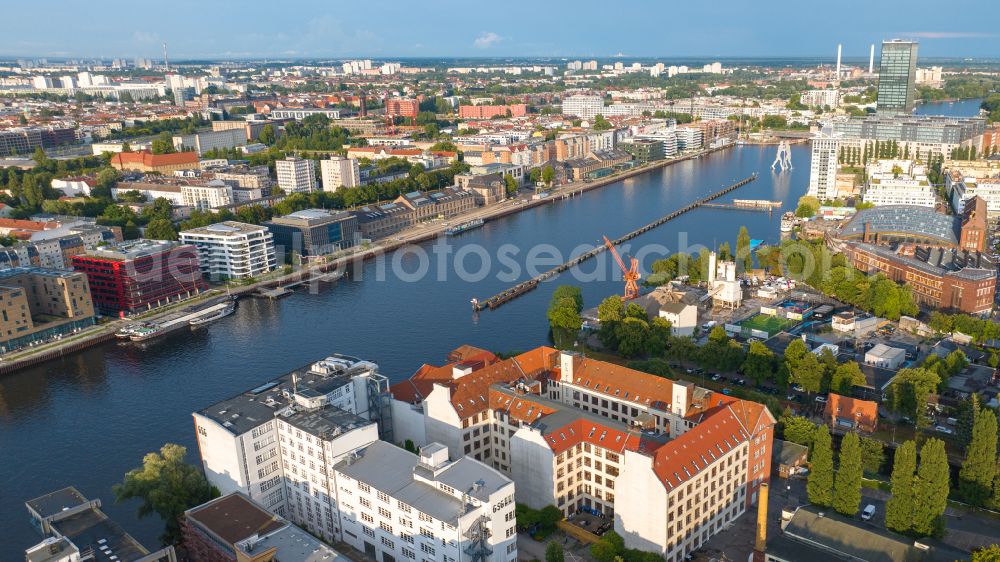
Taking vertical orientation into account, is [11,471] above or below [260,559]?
below

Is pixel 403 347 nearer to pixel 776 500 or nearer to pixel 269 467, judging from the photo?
pixel 269 467

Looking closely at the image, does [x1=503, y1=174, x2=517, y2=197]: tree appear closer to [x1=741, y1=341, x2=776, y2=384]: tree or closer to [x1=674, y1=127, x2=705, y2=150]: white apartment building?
[x1=674, y1=127, x2=705, y2=150]: white apartment building

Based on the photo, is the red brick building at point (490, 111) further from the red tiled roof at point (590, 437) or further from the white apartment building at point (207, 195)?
the red tiled roof at point (590, 437)

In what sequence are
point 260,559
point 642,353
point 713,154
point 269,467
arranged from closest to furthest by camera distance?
point 260,559, point 269,467, point 642,353, point 713,154

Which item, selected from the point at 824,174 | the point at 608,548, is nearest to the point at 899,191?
the point at 824,174

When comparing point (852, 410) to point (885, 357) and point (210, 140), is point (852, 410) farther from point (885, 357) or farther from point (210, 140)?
point (210, 140)

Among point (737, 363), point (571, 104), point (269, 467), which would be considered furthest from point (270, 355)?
point (571, 104)
